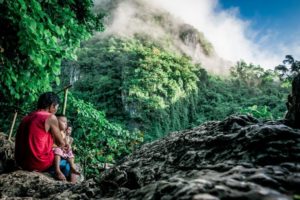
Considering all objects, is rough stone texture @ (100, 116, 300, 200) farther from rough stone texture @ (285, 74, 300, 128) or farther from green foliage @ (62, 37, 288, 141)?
green foliage @ (62, 37, 288, 141)

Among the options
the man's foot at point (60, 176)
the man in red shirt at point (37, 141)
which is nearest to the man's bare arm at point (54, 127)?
the man in red shirt at point (37, 141)

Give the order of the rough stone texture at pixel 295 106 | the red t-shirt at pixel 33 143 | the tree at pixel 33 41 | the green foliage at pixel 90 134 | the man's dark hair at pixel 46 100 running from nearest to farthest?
the rough stone texture at pixel 295 106 → the red t-shirt at pixel 33 143 → the tree at pixel 33 41 → the man's dark hair at pixel 46 100 → the green foliage at pixel 90 134

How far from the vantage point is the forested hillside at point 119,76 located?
487 centimetres

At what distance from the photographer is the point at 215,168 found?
1.43 metres

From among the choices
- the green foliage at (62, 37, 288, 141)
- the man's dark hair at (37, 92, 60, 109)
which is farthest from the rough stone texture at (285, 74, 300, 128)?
the green foliage at (62, 37, 288, 141)

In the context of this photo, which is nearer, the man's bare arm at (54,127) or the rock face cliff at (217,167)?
the rock face cliff at (217,167)

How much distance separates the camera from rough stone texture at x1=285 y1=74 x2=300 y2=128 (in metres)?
1.72

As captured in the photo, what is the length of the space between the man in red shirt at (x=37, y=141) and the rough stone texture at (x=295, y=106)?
9.37 ft

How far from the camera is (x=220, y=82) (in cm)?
5081

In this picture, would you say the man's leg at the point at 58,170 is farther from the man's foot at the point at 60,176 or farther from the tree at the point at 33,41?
the tree at the point at 33,41

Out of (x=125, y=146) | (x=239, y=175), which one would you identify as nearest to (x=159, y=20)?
(x=125, y=146)

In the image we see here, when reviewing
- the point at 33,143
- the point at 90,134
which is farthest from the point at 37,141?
the point at 90,134

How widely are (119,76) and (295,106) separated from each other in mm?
34230

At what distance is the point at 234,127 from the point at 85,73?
39.4 m
